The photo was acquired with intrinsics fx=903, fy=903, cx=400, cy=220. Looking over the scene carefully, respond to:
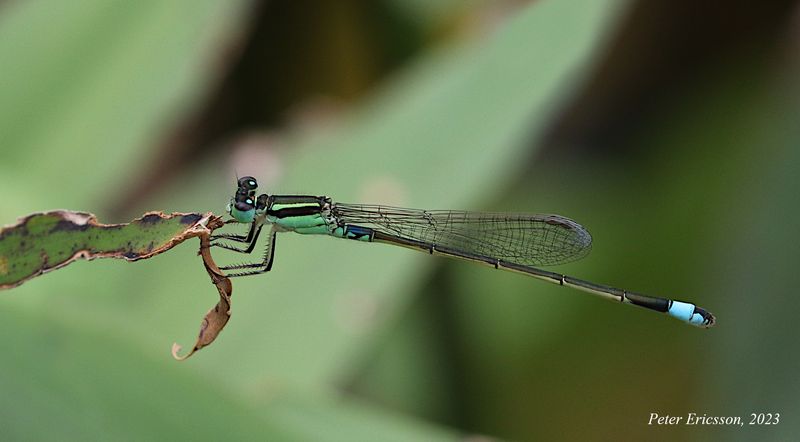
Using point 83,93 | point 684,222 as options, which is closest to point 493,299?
point 684,222

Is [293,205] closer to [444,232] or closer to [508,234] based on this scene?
[444,232]

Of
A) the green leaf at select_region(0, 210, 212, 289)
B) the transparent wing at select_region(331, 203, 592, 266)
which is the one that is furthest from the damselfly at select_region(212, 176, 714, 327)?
the green leaf at select_region(0, 210, 212, 289)

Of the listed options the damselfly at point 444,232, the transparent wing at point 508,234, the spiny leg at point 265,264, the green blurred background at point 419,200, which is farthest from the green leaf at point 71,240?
the transparent wing at point 508,234

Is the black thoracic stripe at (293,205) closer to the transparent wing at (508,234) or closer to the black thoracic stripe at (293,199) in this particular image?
the black thoracic stripe at (293,199)

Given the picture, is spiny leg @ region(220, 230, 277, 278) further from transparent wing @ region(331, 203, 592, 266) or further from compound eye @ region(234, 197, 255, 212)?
transparent wing @ region(331, 203, 592, 266)

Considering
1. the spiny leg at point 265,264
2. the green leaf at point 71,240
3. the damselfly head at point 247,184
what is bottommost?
the green leaf at point 71,240

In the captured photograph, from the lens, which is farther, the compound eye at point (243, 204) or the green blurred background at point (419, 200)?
the green blurred background at point (419, 200)

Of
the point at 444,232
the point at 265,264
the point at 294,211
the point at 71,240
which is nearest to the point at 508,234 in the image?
the point at 444,232

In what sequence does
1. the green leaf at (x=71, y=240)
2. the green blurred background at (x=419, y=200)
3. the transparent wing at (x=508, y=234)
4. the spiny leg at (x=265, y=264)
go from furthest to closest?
the transparent wing at (x=508, y=234) → the green blurred background at (x=419, y=200) → the spiny leg at (x=265, y=264) → the green leaf at (x=71, y=240)

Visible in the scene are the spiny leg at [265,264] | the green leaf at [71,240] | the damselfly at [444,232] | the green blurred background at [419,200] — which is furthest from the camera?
the green blurred background at [419,200]
